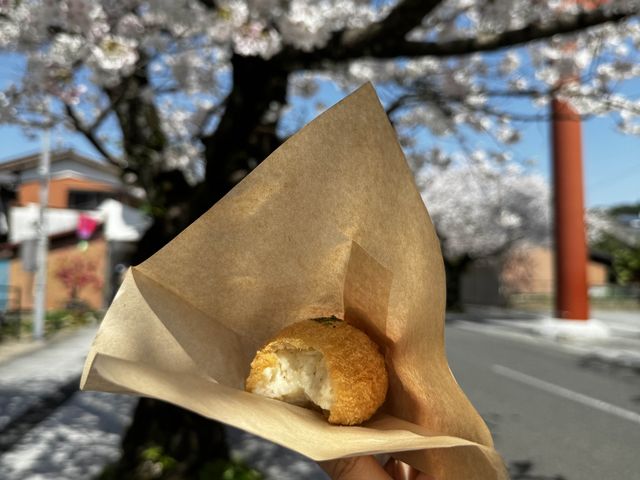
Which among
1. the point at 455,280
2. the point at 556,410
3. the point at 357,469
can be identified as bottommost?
the point at 556,410

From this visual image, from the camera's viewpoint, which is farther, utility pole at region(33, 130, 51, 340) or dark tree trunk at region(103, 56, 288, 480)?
utility pole at region(33, 130, 51, 340)

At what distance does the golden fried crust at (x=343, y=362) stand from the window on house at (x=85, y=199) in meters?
23.4

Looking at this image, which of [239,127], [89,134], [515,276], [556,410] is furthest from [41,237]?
[515,276]

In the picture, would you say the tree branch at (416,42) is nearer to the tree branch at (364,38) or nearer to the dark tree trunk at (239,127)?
the tree branch at (364,38)

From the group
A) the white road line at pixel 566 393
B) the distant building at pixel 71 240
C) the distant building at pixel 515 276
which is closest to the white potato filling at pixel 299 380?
the white road line at pixel 566 393

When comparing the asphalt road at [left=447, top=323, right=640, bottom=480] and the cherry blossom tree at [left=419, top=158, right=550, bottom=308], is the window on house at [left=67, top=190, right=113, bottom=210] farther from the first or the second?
the asphalt road at [left=447, top=323, right=640, bottom=480]

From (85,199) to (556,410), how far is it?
21706 mm

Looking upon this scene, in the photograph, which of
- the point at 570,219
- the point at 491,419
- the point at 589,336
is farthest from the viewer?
the point at 570,219

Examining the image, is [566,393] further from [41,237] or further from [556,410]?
[41,237]

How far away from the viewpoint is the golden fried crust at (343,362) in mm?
989

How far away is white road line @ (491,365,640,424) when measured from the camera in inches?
242

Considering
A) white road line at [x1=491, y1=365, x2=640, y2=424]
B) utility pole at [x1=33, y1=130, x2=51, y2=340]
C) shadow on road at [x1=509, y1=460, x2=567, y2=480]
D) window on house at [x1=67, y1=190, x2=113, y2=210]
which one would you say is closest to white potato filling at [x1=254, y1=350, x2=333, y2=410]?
shadow on road at [x1=509, y1=460, x2=567, y2=480]

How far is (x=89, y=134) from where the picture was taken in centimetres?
403

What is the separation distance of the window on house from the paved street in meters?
13.5
